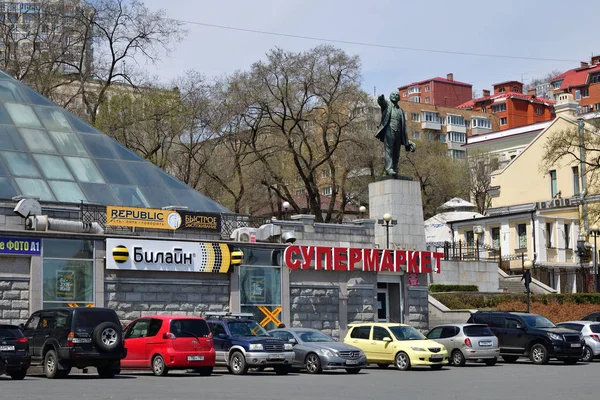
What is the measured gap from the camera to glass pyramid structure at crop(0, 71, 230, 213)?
1284 inches

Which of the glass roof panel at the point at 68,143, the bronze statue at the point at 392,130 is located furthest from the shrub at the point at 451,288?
the glass roof panel at the point at 68,143

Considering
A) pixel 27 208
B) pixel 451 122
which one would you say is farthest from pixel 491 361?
pixel 451 122

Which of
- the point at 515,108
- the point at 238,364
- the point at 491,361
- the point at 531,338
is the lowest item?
the point at 491,361

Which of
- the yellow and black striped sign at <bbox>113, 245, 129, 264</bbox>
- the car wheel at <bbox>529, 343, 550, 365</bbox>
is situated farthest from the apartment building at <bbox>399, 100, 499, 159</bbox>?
the yellow and black striped sign at <bbox>113, 245, 129, 264</bbox>

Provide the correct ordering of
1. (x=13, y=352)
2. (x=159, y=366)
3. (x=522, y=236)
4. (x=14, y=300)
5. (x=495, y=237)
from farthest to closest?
(x=495, y=237)
(x=522, y=236)
(x=14, y=300)
(x=159, y=366)
(x=13, y=352)

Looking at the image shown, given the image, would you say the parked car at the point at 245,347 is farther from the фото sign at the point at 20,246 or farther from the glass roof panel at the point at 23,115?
the glass roof panel at the point at 23,115

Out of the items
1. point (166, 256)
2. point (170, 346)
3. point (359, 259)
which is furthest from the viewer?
point (359, 259)

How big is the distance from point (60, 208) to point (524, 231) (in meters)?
39.9

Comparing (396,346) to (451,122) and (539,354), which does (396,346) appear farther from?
(451,122)

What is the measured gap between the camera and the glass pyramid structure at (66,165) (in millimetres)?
32625

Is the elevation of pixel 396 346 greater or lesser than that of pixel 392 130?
lesser

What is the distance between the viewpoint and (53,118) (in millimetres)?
35906

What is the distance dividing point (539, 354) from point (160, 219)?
13.7 m

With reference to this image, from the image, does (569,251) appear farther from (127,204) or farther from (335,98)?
(127,204)
